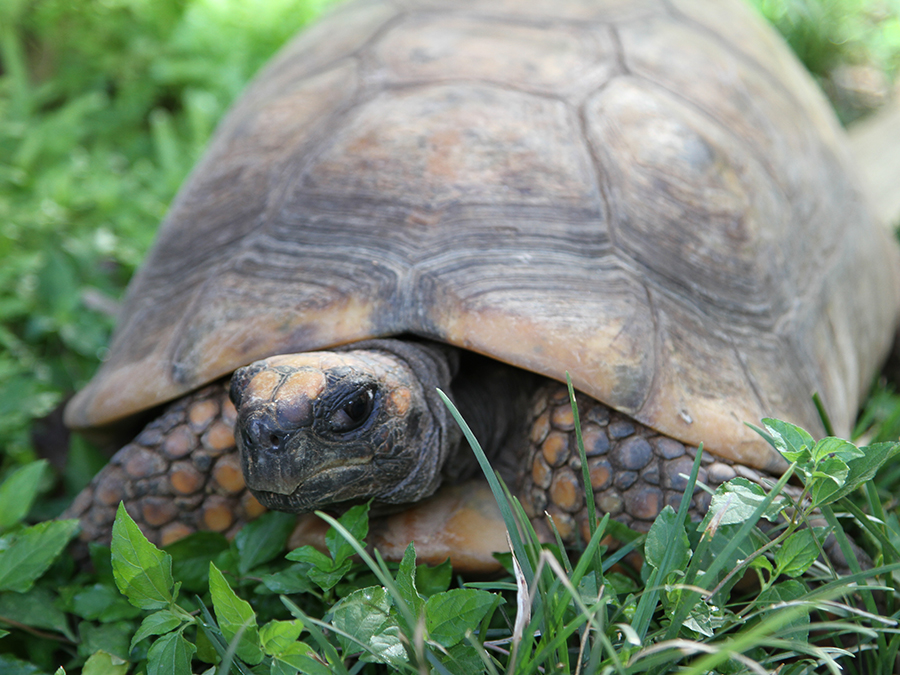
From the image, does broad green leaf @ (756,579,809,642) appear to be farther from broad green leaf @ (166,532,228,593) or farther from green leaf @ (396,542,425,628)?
broad green leaf @ (166,532,228,593)

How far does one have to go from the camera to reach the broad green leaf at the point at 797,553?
130 centimetres

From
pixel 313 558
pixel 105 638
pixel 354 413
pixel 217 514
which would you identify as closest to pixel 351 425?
pixel 354 413

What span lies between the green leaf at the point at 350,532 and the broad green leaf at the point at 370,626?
16 cm

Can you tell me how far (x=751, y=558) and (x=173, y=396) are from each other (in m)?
1.32

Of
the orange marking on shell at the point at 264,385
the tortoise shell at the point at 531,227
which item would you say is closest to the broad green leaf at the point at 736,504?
the tortoise shell at the point at 531,227

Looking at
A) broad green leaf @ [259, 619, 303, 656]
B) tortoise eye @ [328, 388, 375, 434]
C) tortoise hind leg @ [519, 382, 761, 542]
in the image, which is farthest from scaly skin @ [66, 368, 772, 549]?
broad green leaf @ [259, 619, 303, 656]

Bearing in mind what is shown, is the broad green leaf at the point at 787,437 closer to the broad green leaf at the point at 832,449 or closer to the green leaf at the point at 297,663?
the broad green leaf at the point at 832,449

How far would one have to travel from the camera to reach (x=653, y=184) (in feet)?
6.28

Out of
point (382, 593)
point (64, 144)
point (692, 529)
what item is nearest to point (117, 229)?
point (64, 144)

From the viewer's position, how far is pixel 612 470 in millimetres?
1717

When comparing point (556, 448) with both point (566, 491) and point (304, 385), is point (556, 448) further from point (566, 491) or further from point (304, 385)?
point (304, 385)

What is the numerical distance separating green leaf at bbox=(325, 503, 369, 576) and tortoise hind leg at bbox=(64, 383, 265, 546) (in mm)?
382

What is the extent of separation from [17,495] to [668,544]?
1.47 metres

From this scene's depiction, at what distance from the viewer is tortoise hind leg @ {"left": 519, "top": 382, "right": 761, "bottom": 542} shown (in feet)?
5.50
